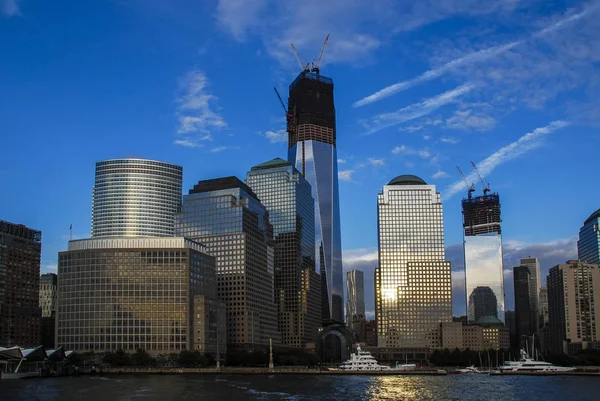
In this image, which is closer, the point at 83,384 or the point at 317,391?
the point at 317,391

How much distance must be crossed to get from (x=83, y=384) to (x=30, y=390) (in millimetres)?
24379

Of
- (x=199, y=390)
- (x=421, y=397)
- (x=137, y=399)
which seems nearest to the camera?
(x=137, y=399)

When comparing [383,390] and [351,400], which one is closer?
[351,400]

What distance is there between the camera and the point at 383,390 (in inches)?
7352

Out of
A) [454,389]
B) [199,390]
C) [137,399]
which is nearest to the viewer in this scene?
[137,399]

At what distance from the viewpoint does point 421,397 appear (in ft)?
541

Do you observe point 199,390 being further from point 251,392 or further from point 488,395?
point 488,395

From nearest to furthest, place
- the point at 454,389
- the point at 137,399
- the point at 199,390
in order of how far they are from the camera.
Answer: the point at 137,399, the point at 199,390, the point at 454,389

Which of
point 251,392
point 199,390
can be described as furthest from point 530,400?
point 199,390

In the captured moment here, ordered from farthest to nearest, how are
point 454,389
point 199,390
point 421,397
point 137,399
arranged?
point 454,389, point 199,390, point 421,397, point 137,399

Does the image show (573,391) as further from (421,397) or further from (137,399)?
(137,399)

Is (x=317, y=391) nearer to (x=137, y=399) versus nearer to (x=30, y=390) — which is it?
(x=137, y=399)

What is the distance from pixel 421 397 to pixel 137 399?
2381 inches

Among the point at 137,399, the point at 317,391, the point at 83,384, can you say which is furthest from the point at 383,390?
the point at 83,384
